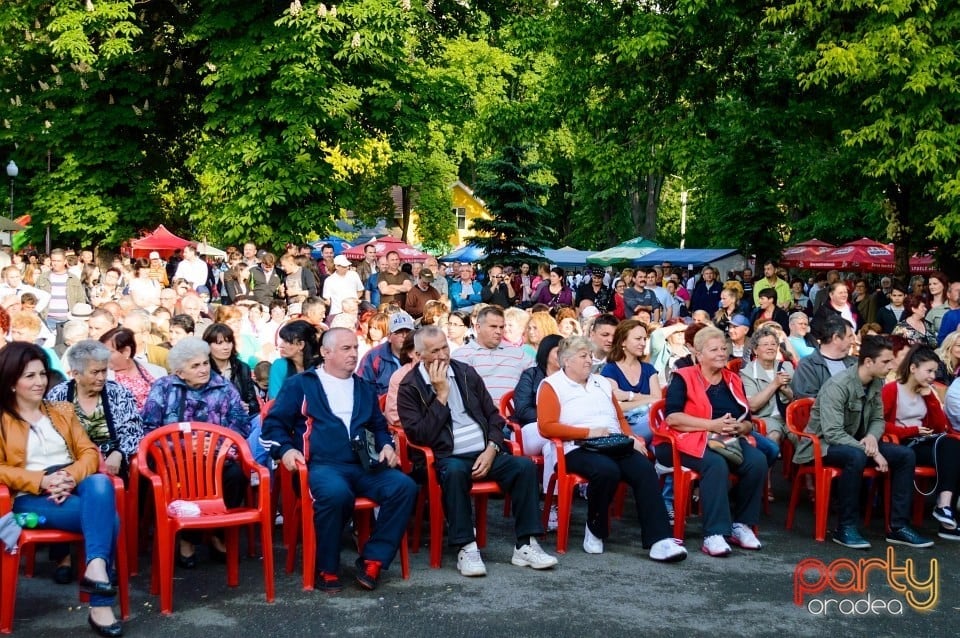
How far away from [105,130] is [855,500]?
59.3 ft

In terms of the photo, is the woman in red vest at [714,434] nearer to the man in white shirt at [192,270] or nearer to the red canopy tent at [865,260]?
the man in white shirt at [192,270]

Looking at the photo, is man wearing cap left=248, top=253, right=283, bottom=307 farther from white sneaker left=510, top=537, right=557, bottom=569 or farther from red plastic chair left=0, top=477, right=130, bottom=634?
red plastic chair left=0, top=477, right=130, bottom=634

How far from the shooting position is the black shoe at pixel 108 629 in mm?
4805

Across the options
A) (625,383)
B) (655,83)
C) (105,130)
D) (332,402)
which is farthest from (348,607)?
(105,130)

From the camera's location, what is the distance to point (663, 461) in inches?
270

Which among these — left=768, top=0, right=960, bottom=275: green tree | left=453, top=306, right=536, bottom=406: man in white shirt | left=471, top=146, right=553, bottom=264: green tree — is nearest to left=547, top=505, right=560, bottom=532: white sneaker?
left=453, top=306, right=536, bottom=406: man in white shirt

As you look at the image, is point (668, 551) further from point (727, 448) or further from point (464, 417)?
point (464, 417)

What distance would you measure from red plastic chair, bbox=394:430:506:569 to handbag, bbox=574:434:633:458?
464 millimetres

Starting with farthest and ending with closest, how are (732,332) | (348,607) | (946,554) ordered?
(732,332) → (946,554) → (348,607)

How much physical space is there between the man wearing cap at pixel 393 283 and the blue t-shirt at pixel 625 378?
613 centimetres

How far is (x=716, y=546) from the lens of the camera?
633 centimetres

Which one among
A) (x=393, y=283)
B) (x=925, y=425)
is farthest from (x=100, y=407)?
(x=393, y=283)

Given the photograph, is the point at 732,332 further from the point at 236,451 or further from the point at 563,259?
the point at 563,259

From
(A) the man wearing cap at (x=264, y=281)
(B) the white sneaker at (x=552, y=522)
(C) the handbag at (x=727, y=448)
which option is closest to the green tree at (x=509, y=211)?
(A) the man wearing cap at (x=264, y=281)
